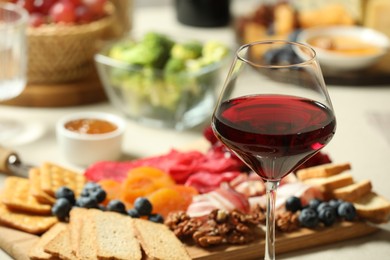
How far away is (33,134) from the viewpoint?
222cm

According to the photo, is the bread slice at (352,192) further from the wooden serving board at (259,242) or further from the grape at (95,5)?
the grape at (95,5)

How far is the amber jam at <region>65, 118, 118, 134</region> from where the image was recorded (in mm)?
2090

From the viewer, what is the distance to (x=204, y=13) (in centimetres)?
298

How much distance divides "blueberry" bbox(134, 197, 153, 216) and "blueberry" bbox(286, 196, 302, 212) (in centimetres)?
27

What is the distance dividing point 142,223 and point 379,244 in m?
0.47

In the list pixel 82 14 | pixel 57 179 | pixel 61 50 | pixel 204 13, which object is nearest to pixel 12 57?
pixel 61 50

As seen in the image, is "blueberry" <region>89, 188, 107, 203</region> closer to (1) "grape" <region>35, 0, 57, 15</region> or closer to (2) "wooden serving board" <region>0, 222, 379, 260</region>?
(2) "wooden serving board" <region>0, 222, 379, 260</region>

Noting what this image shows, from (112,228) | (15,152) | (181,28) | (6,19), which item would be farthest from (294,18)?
(112,228)

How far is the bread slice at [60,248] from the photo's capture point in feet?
5.02

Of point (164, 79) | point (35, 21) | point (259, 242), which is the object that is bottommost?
point (259, 242)

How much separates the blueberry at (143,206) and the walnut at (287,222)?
0.82 ft

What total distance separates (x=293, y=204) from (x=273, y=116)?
0.42m

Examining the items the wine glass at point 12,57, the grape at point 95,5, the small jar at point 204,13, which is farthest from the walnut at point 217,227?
the small jar at point 204,13

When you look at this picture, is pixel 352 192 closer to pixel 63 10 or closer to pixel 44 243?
pixel 44 243
